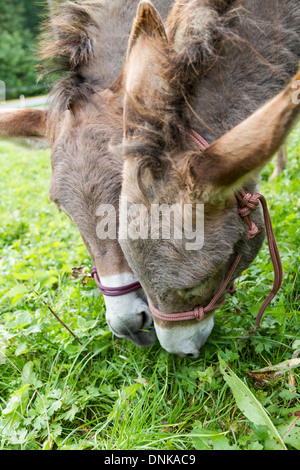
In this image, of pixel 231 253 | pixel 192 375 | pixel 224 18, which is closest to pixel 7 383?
pixel 192 375

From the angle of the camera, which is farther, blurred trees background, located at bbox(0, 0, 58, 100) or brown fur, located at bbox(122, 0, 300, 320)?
blurred trees background, located at bbox(0, 0, 58, 100)

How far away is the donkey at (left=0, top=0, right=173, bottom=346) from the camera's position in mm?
2363

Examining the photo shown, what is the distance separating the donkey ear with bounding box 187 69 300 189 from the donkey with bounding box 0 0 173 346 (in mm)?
841

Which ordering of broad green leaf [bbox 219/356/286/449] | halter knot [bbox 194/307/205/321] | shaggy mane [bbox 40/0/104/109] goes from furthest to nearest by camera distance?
shaggy mane [bbox 40/0/104/109] < halter knot [bbox 194/307/205/321] < broad green leaf [bbox 219/356/286/449]

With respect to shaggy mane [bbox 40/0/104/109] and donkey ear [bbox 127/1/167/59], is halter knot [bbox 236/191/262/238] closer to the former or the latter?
donkey ear [bbox 127/1/167/59]

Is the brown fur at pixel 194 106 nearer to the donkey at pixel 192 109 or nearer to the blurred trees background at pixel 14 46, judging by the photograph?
the donkey at pixel 192 109

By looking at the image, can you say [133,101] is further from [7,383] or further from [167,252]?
[7,383]

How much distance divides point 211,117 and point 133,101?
0.39 meters

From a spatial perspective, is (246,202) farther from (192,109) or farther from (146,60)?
(146,60)

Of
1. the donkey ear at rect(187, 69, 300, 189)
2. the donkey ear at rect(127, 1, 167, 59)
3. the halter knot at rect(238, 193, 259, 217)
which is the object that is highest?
the donkey ear at rect(127, 1, 167, 59)

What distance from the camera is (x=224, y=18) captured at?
194cm

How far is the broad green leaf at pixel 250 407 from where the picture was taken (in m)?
1.81

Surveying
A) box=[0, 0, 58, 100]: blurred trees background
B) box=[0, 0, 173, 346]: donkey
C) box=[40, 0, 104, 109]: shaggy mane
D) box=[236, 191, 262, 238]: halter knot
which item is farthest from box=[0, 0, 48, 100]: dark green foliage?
box=[236, 191, 262, 238]: halter knot

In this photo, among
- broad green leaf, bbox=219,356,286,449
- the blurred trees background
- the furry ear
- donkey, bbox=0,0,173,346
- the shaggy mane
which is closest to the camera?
broad green leaf, bbox=219,356,286,449
